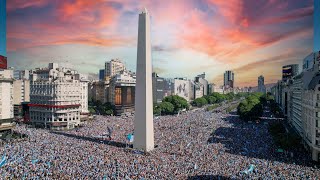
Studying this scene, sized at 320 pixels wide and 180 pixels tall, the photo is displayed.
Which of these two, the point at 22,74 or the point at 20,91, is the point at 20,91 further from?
the point at 22,74

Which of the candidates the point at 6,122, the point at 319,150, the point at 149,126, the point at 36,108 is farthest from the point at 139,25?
the point at 36,108

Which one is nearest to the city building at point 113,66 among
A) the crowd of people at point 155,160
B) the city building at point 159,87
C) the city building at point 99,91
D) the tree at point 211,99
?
the city building at point 159,87

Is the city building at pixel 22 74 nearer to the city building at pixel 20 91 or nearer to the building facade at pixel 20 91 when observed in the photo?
the city building at pixel 20 91

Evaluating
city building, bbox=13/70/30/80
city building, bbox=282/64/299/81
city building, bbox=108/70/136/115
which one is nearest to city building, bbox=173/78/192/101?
city building, bbox=108/70/136/115

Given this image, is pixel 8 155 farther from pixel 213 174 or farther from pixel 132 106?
pixel 132 106

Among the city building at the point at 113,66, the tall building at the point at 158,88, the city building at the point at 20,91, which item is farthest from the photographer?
the city building at the point at 113,66
